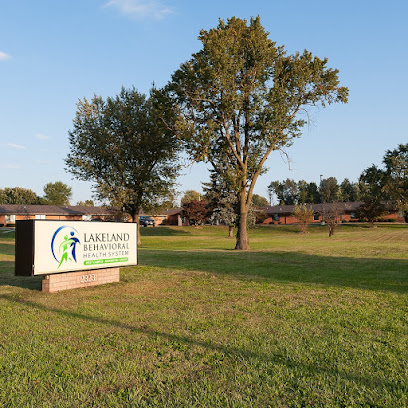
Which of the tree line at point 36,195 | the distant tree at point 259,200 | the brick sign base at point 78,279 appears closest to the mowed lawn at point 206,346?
the brick sign base at point 78,279

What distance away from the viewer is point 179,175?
1382 inches

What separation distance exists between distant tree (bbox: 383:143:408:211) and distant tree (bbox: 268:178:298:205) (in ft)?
194

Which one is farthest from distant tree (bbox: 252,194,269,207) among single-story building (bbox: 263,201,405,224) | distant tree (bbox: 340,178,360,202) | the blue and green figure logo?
the blue and green figure logo

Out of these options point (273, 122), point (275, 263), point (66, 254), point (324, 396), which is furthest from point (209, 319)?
point (273, 122)

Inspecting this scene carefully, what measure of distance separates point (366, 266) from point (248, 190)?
12.7 m

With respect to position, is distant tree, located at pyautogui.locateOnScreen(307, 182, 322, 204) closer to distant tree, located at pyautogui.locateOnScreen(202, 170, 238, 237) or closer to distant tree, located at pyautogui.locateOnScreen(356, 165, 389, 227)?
distant tree, located at pyautogui.locateOnScreen(356, 165, 389, 227)

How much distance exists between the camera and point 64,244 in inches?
413

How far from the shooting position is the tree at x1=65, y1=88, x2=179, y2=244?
105 ft

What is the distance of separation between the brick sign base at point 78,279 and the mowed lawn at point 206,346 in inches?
16.9

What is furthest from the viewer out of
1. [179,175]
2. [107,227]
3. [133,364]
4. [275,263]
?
[179,175]

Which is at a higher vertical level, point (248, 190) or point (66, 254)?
point (248, 190)

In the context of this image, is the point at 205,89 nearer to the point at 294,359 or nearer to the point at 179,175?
the point at 179,175

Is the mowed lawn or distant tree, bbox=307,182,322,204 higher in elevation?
distant tree, bbox=307,182,322,204

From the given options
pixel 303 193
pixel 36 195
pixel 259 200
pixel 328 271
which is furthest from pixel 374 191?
pixel 36 195
